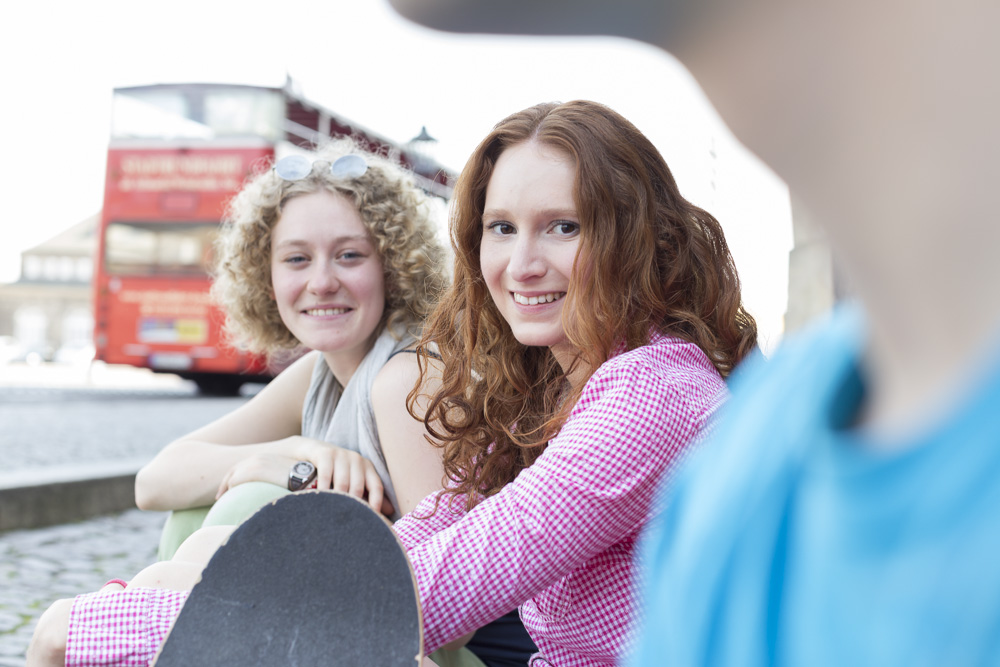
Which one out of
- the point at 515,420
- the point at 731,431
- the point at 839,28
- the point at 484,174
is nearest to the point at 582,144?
the point at 484,174

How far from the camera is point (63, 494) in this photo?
16.3 feet

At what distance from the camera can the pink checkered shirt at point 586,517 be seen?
1.16m

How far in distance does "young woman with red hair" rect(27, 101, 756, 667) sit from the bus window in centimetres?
1073

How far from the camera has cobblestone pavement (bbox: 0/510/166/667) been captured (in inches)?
125

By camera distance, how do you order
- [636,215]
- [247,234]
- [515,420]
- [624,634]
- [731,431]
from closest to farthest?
[731,431]
[624,634]
[636,215]
[515,420]
[247,234]

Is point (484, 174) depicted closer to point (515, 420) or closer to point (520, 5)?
point (515, 420)

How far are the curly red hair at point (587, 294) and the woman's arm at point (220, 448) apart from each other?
71cm

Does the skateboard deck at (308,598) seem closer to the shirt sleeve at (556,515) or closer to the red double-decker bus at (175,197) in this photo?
the shirt sleeve at (556,515)

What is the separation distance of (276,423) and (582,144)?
64.8 inches

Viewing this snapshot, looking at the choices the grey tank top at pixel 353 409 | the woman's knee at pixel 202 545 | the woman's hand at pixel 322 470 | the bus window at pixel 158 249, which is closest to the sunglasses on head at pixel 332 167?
the grey tank top at pixel 353 409

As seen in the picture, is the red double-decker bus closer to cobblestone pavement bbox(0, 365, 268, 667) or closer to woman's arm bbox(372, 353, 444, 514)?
cobblestone pavement bbox(0, 365, 268, 667)

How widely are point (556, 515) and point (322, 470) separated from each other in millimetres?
1232

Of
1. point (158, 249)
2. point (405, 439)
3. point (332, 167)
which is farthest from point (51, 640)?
point (158, 249)

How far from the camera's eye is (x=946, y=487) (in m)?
0.41
